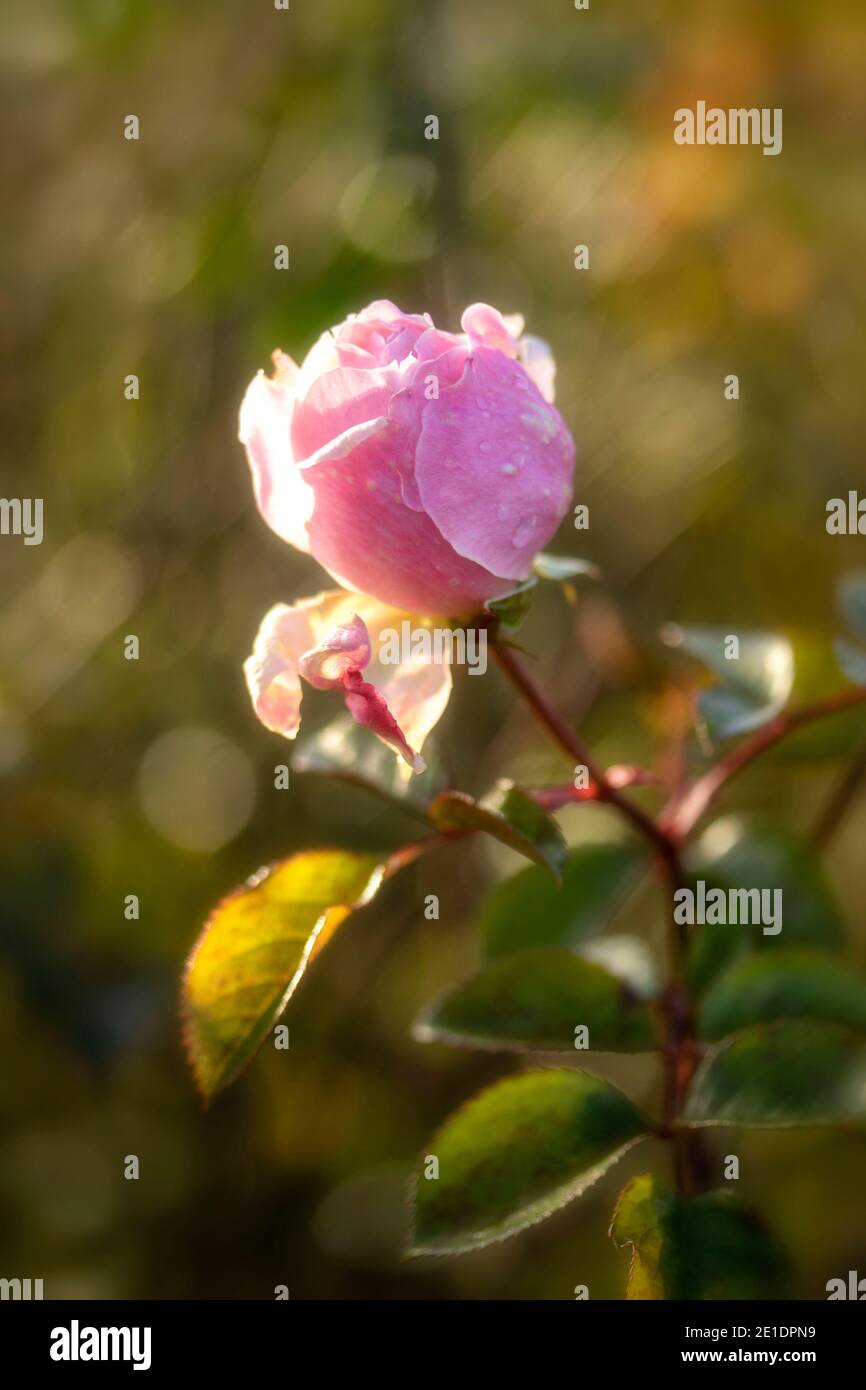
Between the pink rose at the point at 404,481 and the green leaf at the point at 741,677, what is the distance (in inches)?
5.7

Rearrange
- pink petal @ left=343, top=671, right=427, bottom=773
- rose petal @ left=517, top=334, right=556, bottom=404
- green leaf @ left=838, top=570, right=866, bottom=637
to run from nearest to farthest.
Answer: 1. pink petal @ left=343, top=671, right=427, bottom=773
2. rose petal @ left=517, top=334, right=556, bottom=404
3. green leaf @ left=838, top=570, right=866, bottom=637

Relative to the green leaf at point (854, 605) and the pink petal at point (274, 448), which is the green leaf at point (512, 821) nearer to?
the pink petal at point (274, 448)

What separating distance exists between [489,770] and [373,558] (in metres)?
0.70

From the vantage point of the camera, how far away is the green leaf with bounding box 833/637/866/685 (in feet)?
2.17

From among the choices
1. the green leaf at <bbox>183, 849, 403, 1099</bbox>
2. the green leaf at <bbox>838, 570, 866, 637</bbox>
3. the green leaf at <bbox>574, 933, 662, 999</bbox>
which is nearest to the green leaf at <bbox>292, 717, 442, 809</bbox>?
the green leaf at <bbox>183, 849, 403, 1099</bbox>

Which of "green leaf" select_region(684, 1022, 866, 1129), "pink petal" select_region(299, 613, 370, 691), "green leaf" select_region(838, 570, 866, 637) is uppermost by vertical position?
"green leaf" select_region(838, 570, 866, 637)

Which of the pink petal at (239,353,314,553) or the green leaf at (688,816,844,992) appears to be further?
the green leaf at (688,816,844,992)

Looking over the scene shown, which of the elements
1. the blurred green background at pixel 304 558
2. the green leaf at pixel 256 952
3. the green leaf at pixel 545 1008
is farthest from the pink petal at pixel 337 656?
the blurred green background at pixel 304 558

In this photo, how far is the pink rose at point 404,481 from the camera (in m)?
0.52

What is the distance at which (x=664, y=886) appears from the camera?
752 mm

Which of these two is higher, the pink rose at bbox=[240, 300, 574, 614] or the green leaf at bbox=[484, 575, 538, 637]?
the pink rose at bbox=[240, 300, 574, 614]

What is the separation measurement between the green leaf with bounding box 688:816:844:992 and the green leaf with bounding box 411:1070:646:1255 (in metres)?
0.19

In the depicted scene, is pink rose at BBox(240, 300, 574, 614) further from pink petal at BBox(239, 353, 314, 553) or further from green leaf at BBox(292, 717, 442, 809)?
green leaf at BBox(292, 717, 442, 809)
